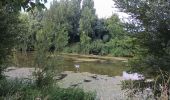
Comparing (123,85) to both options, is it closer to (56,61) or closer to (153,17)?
(153,17)

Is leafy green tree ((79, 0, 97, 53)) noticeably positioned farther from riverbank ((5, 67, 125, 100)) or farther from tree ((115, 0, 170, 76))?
tree ((115, 0, 170, 76))

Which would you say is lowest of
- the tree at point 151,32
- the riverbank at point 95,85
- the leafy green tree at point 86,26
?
the riverbank at point 95,85

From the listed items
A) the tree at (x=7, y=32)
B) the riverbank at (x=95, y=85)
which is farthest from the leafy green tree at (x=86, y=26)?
the tree at (x=7, y=32)

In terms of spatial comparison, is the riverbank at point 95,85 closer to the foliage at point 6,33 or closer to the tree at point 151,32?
the foliage at point 6,33

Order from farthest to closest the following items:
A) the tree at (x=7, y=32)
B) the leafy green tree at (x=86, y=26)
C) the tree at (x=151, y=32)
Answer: the leafy green tree at (x=86, y=26), the tree at (x=7, y=32), the tree at (x=151, y=32)

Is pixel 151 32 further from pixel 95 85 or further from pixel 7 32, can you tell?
pixel 95 85

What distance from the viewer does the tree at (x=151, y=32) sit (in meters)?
7.41

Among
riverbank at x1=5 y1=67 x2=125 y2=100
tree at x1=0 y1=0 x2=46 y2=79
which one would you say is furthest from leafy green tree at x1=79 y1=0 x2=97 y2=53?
tree at x1=0 y1=0 x2=46 y2=79

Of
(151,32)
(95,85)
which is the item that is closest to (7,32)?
(151,32)

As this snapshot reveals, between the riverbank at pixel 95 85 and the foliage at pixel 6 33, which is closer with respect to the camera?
the foliage at pixel 6 33

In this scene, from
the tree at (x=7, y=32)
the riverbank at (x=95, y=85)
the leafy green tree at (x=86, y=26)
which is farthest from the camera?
the leafy green tree at (x=86, y=26)

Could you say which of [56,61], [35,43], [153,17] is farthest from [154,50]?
[35,43]

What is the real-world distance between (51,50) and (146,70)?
3905mm

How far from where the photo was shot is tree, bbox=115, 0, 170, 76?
292 inches
